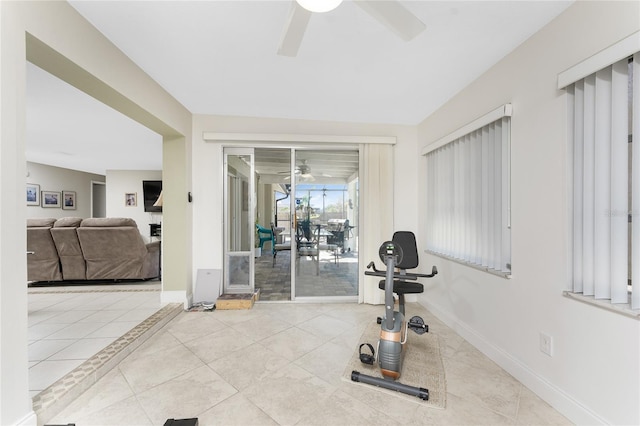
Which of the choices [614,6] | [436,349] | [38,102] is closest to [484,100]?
[614,6]

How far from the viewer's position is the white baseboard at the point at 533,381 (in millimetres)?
1407

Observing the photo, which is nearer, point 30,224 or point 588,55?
point 588,55

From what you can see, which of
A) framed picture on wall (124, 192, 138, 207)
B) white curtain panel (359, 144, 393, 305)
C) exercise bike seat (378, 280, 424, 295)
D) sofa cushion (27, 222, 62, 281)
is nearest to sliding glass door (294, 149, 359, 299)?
white curtain panel (359, 144, 393, 305)

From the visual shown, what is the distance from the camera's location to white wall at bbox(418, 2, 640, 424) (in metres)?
1.28

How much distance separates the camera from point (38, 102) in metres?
2.90

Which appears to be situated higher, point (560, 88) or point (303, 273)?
point (560, 88)

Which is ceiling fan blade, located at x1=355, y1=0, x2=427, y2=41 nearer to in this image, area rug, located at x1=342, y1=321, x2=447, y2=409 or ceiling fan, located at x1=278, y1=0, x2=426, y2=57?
ceiling fan, located at x1=278, y1=0, x2=426, y2=57

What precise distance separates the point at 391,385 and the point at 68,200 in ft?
30.5

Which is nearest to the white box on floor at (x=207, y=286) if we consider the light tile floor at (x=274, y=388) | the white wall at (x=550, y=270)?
the light tile floor at (x=274, y=388)

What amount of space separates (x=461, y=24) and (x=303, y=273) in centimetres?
326

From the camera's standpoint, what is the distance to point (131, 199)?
7242mm

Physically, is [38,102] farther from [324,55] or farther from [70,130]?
[324,55]

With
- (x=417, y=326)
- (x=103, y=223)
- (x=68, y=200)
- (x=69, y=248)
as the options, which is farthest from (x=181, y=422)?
(x=68, y=200)

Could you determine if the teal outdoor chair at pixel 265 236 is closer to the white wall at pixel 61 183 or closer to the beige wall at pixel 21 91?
the beige wall at pixel 21 91
